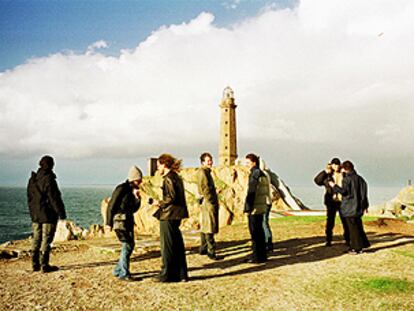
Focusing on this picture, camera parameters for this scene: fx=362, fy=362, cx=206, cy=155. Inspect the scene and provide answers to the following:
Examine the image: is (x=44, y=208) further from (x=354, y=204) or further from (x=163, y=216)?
(x=354, y=204)

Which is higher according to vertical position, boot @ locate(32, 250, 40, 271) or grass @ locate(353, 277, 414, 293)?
boot @ locate(32, 250, 40, 271)

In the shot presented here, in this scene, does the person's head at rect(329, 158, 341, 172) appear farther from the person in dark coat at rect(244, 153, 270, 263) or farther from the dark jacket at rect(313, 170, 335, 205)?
the person in dark coat at rect(244, 153, 270, 263)

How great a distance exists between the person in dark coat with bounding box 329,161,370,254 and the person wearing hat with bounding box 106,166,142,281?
18.3 feet

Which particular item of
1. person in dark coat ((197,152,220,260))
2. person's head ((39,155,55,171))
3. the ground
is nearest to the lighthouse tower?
the ground

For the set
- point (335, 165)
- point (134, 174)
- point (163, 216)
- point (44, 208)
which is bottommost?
point (163, 216)

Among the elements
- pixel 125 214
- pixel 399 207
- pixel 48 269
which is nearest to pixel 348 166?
pixel 125 214

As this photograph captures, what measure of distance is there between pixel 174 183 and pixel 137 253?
3809 mm

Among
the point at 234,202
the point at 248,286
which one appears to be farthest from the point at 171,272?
the point at 234,202

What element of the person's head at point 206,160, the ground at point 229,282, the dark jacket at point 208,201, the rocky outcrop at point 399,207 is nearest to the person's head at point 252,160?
the person's head at point 206,160

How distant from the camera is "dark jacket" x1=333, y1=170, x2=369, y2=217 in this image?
9492 millimetres

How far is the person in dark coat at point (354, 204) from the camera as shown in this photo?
948cm

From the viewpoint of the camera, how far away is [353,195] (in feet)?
31.2

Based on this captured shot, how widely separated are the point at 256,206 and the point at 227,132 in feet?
138

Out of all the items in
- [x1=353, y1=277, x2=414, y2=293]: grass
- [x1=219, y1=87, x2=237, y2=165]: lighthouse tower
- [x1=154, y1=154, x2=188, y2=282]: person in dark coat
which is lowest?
[x1=353, y1=277, x2=414, y2=293]: grass
